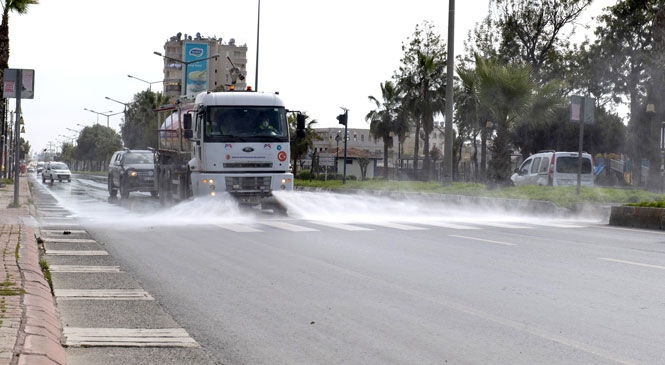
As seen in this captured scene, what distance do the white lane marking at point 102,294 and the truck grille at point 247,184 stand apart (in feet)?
39.2

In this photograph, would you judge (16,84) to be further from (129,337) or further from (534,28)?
(534,28)

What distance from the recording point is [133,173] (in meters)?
31.0

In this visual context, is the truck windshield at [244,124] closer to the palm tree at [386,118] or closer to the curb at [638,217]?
the curb at [638,217]

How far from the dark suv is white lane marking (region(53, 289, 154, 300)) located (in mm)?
21835

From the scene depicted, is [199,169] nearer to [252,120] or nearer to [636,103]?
[252,120]

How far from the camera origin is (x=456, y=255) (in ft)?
38.5

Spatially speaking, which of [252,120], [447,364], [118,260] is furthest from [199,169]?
[447,364]

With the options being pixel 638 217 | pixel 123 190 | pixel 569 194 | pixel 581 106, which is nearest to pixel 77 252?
pixel 638 217

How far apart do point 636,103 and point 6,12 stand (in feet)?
145

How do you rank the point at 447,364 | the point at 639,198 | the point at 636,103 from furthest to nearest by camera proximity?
the point at 636,103
the point at 639,198
the point at 447,364

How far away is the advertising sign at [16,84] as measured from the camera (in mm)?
19250

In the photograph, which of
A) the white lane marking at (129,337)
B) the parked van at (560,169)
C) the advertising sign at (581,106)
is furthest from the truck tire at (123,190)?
the white lane marking at (129,337)

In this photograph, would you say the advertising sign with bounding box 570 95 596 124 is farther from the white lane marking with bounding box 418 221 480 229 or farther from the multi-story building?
the multi-story building

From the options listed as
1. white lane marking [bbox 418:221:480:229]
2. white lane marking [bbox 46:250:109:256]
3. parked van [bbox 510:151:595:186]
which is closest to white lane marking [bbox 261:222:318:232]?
white lane marking [bbox 418:221:480:229]
